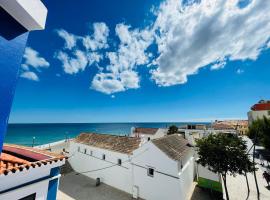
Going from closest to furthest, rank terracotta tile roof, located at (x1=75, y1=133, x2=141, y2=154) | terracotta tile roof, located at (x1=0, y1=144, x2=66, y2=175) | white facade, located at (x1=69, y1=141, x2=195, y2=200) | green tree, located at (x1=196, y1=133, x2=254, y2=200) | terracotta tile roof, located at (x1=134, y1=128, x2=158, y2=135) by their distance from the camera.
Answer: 1. terracotta tile roof, located at (x1=0, y1=144, x2=66, y2=175)
2. green tree, located at (x1=196, y1=133, x2=254, y2=200)
3. white facade, located at (x1=69, y1=141, x2=195, y2=200)
4. terracotta tile roof, located at (x1=75, y1=133, x2=141, y2=154)
5. terracotta tile roof, located at (x1=134, y1=128, x2=158, y2=135)

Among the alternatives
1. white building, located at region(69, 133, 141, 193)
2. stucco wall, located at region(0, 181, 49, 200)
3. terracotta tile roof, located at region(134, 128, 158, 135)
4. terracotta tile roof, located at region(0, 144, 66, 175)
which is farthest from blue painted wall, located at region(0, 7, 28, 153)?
terracotta tile roof, located at region(134, 128, 158, 135)

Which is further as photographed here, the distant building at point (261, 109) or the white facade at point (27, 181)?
the distant building at point (261, 109)

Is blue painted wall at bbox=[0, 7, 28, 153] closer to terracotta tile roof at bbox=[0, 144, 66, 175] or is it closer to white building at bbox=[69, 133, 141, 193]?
terracotta tile roof at bbox=[0, 144, 66, 175]

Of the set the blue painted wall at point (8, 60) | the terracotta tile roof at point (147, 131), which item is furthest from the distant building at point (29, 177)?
the terracotta tile roof at point (147, 131)

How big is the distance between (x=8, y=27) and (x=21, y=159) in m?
5.91

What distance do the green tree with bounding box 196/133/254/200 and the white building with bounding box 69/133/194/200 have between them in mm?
3158

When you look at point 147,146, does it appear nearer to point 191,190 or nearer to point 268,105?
point 191,190

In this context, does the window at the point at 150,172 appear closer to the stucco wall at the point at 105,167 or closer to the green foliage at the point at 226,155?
the stucco wall at the point at 105,167

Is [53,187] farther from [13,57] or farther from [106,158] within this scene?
[106,158]

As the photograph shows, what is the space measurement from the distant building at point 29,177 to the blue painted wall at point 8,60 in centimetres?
282

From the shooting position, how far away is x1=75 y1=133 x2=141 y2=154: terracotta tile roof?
20.1m

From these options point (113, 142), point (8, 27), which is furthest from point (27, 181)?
point (113, 142)

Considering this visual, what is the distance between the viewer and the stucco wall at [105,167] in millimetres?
18547

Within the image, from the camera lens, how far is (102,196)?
57.0ft
